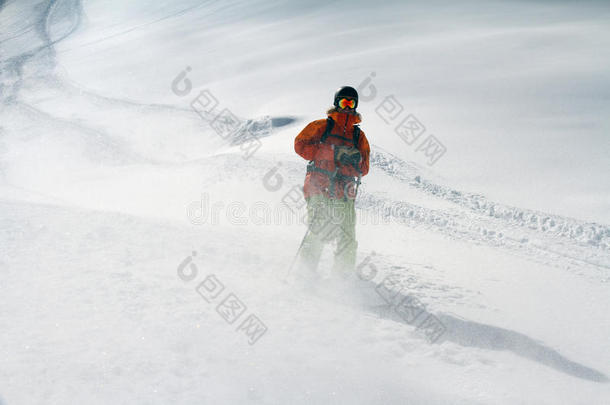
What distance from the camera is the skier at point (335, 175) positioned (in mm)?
4043

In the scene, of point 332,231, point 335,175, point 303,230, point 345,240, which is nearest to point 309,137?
point 335,175

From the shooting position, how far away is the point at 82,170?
9.26m

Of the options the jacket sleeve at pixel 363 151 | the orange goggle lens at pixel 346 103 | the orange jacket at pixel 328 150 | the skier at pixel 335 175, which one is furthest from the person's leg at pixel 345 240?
the orange goggle lens at pixel 346 103

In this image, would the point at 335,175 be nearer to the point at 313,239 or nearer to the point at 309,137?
→ the point at 309,137

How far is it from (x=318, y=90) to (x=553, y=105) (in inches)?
225

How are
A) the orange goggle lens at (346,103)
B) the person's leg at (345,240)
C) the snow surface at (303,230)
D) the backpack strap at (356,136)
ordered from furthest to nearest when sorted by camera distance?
the person's leg at (345,240) → the backpack strap at (356,136) → the orange goggle lens at (346,103) → the snow surface at (303,230)

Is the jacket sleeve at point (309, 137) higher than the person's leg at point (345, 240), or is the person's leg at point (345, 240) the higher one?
the jacket sleeve at point (309, 137)

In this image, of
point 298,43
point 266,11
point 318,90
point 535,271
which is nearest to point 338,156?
point 535,271

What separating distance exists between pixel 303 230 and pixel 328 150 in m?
1.87

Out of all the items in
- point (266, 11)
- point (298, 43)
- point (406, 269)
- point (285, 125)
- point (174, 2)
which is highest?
point (174, 2)

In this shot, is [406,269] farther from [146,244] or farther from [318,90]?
[318,90]

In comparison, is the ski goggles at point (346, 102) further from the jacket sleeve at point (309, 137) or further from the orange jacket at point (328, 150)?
the jacket sleeve at point (309, 137)

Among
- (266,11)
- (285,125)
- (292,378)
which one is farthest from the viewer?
(266,11)

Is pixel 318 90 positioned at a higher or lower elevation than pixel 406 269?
higher
